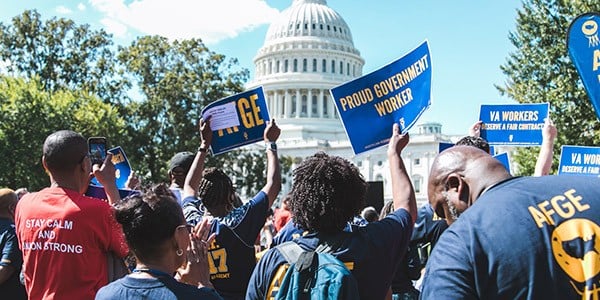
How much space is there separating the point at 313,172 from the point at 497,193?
1114 millimetres

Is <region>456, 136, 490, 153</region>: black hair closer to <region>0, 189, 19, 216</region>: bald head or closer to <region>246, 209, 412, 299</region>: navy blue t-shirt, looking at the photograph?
<region>246, 209, 412, 299</region>: navy blue t-shirt

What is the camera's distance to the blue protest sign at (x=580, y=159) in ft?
26.6

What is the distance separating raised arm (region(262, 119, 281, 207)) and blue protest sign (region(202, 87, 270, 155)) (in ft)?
5.13

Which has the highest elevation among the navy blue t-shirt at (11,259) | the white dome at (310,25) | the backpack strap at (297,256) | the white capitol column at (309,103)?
the white dome at (310,25)

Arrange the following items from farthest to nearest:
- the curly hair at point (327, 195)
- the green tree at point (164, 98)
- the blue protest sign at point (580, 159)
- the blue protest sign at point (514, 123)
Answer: the green tree at point (164, 98)
the blue protest sign at point (580, 159)
the blue protest sign at point (514, 123)
the curly hair at point (327, 195)

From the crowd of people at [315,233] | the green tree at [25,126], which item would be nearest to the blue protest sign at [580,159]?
the crowd of people at [315,233]

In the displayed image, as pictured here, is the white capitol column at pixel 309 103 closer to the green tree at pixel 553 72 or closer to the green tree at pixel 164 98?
the green tree at pixel 164 98

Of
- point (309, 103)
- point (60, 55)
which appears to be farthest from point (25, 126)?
point (309, 103)

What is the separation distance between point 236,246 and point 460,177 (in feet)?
5.93

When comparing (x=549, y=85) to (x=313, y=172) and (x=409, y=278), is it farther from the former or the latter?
(x=313, y=172)

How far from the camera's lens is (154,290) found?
2701 millimetres

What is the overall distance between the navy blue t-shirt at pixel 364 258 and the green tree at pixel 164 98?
2997 cm

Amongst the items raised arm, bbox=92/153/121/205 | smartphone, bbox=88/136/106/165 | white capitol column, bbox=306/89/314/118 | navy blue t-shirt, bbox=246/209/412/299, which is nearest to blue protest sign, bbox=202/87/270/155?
smartphone, bbox=88/136/106/165

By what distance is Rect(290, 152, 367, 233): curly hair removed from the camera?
10.6 feet
